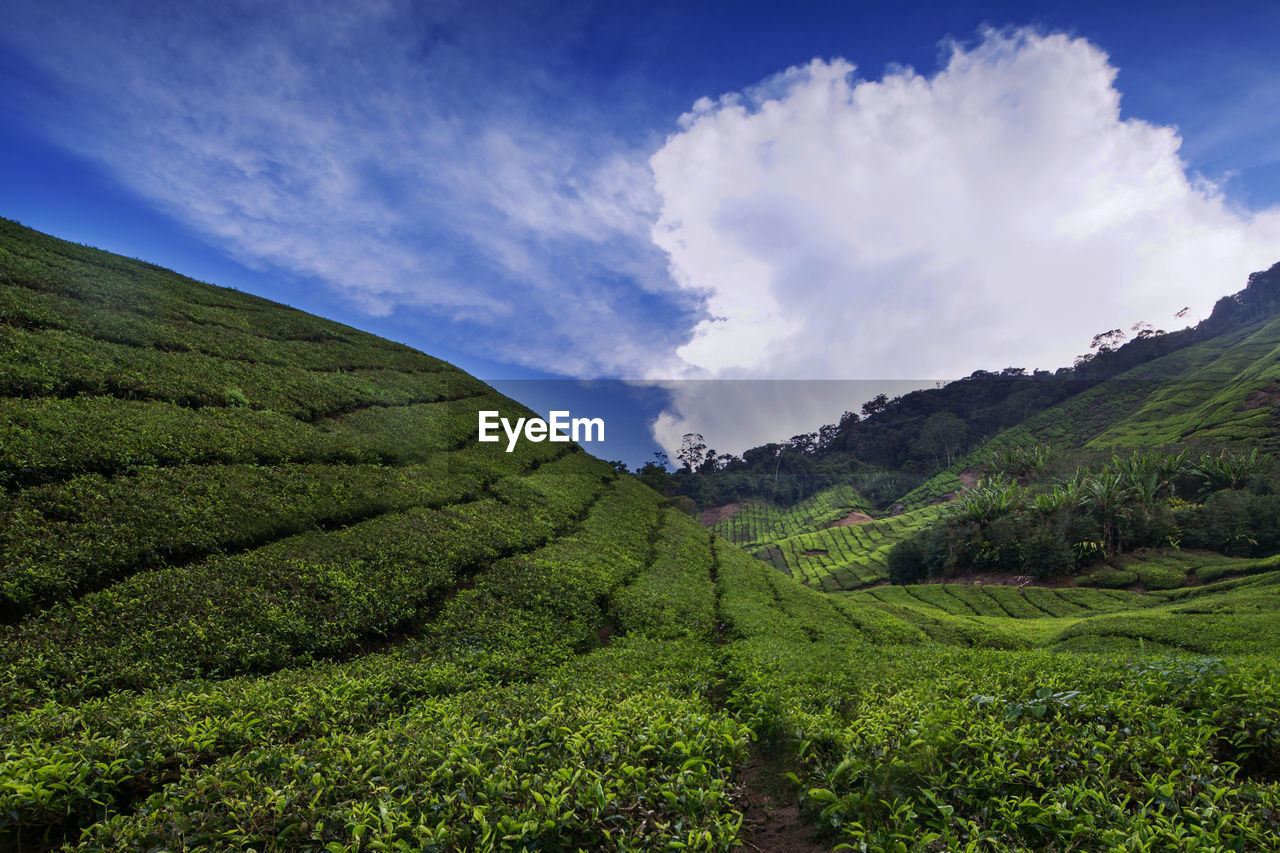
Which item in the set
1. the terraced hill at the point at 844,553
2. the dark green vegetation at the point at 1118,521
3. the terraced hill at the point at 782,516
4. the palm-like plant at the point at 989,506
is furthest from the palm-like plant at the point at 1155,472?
the terraced hill at the point at 782,516

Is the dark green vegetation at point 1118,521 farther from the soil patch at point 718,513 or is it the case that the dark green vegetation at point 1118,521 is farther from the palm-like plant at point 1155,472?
the soil patch at point 718,513

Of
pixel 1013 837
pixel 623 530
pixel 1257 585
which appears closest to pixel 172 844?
pixel 1013 837

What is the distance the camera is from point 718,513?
10456 centimetres

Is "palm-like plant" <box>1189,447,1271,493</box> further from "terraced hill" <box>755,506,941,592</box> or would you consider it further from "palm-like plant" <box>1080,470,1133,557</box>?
"terraced hill" <box>755,506,941,592</box>

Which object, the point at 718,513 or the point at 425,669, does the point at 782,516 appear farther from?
the point at 425,669

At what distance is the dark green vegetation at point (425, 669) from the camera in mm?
3994

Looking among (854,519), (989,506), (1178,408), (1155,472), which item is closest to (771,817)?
(989,506)

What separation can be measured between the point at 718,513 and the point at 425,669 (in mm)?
99113

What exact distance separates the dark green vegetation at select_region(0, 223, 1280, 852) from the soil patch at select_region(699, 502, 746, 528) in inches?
3217

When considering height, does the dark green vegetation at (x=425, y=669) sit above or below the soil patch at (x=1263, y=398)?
below

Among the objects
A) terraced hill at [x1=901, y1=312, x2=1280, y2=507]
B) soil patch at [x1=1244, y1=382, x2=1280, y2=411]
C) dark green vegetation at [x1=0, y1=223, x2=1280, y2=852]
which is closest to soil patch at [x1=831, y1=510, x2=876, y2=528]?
terraced hill at [x1=901, y1=312, x2=1280, y2=507]

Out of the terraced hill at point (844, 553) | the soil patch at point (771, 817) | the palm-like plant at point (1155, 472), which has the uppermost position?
the palm-like plant at point (1155, 472)

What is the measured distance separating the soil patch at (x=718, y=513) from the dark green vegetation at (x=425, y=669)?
268ft

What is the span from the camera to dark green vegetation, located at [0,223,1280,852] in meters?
3.99
